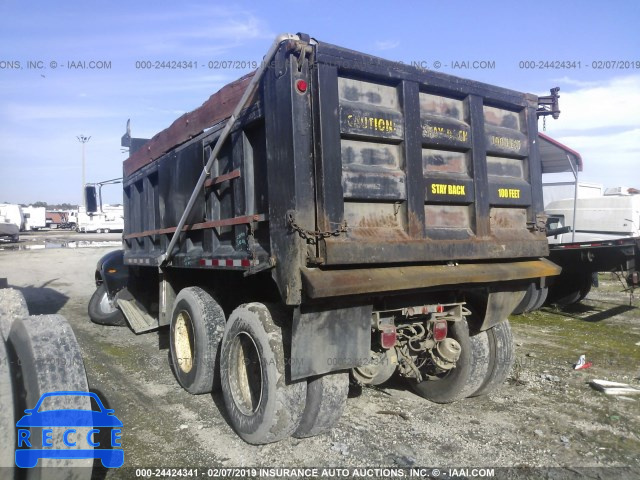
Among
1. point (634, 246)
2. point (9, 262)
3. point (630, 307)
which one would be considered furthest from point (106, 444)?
point (9, 262)

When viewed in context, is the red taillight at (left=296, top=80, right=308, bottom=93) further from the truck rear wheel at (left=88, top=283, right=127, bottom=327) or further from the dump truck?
the truck rear wheel at (left=88, top=283, right=127, bottom=327)

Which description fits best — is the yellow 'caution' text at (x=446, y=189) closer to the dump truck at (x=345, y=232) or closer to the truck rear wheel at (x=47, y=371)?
the dump truck at (x=345, y=232)

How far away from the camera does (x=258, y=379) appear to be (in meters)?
4.10

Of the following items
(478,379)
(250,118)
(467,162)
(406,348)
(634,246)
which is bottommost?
(478,379)

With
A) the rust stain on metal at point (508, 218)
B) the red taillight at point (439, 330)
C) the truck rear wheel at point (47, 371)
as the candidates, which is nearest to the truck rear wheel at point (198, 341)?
the truck rear wheel at point (47, 371)

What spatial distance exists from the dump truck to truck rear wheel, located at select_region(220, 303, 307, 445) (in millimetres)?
14

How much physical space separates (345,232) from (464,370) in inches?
80.5

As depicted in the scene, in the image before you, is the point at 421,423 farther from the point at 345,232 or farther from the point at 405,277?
the point at 345,232

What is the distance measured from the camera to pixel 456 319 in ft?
14.1

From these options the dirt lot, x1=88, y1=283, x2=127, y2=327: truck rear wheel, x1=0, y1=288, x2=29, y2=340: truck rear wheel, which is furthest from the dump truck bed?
x1=88, y1=283, x2=127, y2=327: truck rear wheel

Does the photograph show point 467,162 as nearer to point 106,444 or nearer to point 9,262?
point 106,444

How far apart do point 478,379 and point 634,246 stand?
5364 mm

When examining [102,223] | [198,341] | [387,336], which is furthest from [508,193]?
[102,223]

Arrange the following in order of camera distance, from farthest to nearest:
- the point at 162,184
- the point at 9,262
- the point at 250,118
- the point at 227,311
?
the point at 9,262, the point at 162,184, the point at 227,311, the point at 250,118
